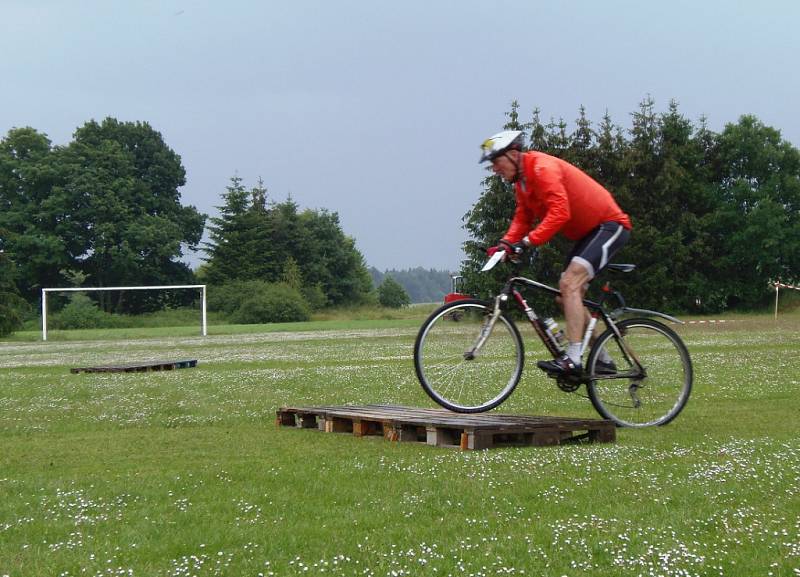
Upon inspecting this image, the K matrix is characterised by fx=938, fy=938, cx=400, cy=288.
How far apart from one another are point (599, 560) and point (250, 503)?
8.02 feet

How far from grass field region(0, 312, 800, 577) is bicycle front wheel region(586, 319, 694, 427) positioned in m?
0.30

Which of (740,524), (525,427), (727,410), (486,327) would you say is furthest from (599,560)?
(727,410)

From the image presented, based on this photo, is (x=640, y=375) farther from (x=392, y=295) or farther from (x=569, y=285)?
(x=392, y=295)

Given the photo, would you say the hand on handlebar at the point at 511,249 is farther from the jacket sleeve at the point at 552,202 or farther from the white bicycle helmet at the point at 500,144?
the white bicycle helmet at the point at 500,144

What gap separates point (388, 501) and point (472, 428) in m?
2.34

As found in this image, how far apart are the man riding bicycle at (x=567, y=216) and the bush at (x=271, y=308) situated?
6339cm

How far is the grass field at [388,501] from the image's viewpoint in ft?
15.0

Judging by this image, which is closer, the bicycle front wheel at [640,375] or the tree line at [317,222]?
the bicycle front wheel at [640,375]

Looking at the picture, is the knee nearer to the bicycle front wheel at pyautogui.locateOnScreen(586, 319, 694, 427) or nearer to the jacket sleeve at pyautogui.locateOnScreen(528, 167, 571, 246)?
the jacket sleeve at pyautogui.locateOnScreen(528, 167, 571, 246)

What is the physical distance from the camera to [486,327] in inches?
348

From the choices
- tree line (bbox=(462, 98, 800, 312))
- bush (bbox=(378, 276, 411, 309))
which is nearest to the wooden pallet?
tree line (bbox=(462, 98, 800, 312))

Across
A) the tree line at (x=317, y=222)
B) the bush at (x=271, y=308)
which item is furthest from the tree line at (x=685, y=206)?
the bush at (x=271, y=308)

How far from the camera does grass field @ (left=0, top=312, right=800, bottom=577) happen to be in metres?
4.59

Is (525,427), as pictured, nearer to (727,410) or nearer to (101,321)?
(727,410)
